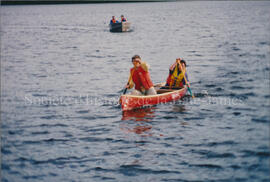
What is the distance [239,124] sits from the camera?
11867 millimetres

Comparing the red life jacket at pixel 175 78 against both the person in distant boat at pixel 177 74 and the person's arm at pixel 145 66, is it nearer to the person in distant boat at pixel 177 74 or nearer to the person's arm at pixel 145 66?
the person in distant boat at pixel 177 74

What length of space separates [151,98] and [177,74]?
2.34 m

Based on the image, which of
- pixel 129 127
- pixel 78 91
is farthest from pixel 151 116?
pixel 78 91

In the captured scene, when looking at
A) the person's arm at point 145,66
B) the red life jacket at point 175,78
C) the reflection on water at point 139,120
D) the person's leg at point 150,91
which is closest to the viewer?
the reflection on water at point 139,120

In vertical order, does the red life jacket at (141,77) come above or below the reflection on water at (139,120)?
above

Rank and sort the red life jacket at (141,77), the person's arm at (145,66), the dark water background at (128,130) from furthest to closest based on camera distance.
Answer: the red life jacket at (141,77)
the person's arm at (145,66)
the dark water background at (128,130)

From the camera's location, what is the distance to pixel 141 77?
13.2 m

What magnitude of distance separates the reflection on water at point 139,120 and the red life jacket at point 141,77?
0.97m

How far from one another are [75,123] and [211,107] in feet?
18.3

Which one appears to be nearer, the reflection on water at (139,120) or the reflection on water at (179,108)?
the reflection on water at (139,120)

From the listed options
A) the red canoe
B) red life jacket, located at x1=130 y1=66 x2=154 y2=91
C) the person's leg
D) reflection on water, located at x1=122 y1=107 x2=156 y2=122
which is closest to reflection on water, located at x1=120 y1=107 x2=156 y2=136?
reflection on water, located at x1=122 y1=107 x2=156 y2=122

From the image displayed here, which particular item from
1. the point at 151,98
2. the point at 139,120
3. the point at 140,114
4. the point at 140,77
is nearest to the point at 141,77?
the point at 140,77

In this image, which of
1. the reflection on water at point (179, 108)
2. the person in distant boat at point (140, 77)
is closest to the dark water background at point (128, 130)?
the reflection on water at point (179, 108)

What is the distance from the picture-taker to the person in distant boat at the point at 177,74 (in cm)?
1488
